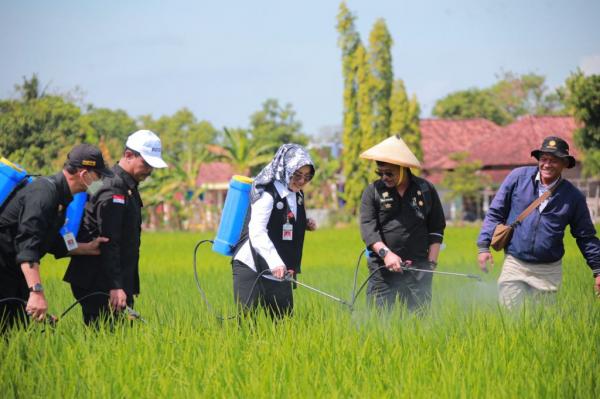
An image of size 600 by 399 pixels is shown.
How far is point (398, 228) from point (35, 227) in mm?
2402

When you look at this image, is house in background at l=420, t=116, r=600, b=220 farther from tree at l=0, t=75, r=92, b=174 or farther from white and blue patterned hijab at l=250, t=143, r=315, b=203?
white and blue patterned hijab at l=250, t=143, r=315, b=203

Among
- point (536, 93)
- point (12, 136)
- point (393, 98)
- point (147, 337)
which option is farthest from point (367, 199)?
point (536, 93)

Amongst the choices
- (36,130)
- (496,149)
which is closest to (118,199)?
(36,130)

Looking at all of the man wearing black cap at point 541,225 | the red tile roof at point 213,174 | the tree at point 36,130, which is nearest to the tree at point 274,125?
the red tile roof at point 213,174

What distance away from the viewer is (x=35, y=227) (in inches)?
170

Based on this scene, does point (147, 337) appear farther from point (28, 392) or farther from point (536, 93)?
point (536, 93)

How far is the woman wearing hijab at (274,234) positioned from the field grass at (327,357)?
0.24m

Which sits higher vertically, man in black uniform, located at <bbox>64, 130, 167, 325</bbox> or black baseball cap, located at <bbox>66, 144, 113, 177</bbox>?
black baseball cap, located at <bbox>66, 144, 113, 177</bbox>

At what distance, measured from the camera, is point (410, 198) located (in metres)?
5.57

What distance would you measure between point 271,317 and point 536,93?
55897 mm

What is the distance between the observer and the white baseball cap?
490cm

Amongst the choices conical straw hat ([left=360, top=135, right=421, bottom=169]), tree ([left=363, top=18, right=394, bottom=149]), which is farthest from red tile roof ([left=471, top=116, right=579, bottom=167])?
conical straw hat ([left=360, top=135, right=421, bottom=169])

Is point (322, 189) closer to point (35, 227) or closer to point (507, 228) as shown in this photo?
point (507, 228)

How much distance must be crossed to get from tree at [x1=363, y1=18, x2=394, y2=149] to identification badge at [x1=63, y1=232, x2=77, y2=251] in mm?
33688
